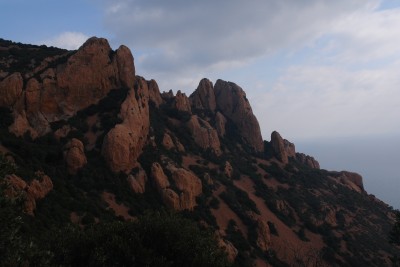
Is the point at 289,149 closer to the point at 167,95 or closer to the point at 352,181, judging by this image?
the point at 352,181

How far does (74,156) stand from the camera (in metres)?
46.9

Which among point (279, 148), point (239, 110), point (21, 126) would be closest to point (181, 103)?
point (239, 110)

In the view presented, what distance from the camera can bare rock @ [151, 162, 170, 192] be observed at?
51.8 meters

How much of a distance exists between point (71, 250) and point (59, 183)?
69.4 ft

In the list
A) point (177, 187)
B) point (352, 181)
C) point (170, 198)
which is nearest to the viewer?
point (170, 198)

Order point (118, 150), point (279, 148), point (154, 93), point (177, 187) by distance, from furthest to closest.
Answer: point (279, 148), point (154, 93), point (177, 187), point (118, 150)

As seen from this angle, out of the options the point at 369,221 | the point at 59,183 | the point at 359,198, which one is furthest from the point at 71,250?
the point at 359,198

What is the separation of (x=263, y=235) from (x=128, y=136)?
23983 mm

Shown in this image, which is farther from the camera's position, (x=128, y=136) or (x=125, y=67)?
(x=125, y=67)

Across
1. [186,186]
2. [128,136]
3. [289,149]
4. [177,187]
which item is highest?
[289,149]

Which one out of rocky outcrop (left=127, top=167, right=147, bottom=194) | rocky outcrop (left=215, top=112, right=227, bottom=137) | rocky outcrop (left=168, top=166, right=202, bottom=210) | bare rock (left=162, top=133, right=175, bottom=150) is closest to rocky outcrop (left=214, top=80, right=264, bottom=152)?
rocky outcrop (left=215, top=112, right=227, bottom=137)

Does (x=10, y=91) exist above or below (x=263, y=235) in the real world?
above

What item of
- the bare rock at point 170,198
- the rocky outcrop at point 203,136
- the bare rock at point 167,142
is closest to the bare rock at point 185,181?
the bare rock at point 170,198

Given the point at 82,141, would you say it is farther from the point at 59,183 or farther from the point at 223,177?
the point at 223,177
